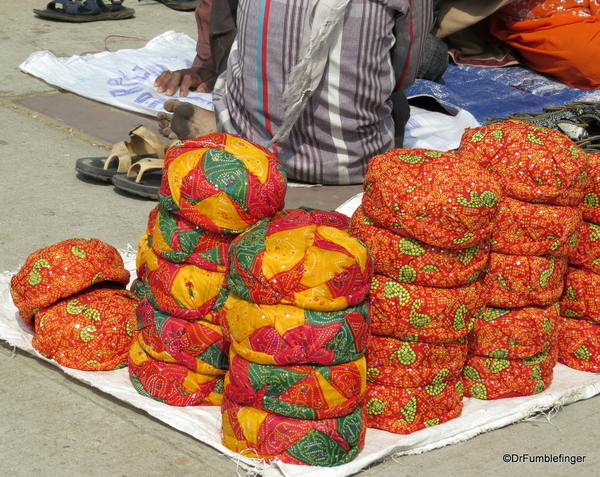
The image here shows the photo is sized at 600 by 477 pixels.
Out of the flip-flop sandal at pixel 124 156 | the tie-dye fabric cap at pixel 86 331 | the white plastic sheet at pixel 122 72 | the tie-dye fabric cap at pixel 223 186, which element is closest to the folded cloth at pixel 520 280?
the tie-dye fabric cap at pixel 223 186

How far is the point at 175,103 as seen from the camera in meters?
4.37

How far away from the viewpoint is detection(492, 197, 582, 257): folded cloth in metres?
2.15

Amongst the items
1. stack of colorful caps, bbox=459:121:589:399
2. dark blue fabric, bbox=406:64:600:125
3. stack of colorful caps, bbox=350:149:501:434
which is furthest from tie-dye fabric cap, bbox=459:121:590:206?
dark blue fabric, bbox=406:64:600:125

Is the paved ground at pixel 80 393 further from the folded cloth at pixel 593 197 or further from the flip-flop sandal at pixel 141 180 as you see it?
the folded cloth at pixel 593 197

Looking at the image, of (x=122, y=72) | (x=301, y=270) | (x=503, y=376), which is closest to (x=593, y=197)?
(x=503, y=376)

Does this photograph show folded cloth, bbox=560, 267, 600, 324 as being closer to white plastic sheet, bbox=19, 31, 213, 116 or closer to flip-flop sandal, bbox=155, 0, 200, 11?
white plastic sheet, bbox=19, 31, 213, 116

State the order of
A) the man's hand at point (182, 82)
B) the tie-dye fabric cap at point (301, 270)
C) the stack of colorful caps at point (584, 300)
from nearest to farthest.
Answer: the tie-dye fabric cap at point (301, 270)
the stack of colorful caps at point (584, 300)
the man's hand at point (182, 82)

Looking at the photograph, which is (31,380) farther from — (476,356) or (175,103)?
(175,103)

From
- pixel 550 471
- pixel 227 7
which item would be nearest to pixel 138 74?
pixel 227 7

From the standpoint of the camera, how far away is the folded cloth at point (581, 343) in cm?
250

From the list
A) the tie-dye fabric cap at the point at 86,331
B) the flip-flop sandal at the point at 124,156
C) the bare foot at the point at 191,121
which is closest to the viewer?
the tie-dye fabric cap at the point at 86,331

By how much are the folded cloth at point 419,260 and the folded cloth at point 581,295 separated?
0.58 m

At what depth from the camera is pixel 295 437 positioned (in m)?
1.93

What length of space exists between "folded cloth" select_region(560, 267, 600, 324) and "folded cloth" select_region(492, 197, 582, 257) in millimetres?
330
